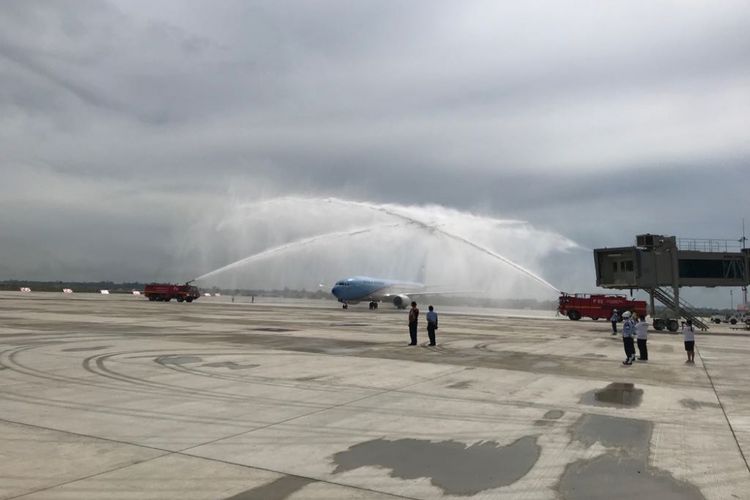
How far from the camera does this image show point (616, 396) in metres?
12.0

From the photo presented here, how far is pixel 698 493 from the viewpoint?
597 centimetres

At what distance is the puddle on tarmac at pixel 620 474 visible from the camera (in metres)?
5.91

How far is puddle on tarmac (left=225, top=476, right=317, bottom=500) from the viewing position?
5.46 m

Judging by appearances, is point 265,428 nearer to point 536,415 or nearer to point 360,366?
point 536,415

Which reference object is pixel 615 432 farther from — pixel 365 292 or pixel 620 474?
pixel 365 292

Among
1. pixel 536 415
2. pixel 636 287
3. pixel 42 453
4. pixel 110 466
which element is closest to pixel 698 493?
pixel 536 415

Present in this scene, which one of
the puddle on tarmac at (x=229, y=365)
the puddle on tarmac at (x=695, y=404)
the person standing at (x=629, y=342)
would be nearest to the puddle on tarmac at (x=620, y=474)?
the puddle on tarmac at (x=695, y=404)

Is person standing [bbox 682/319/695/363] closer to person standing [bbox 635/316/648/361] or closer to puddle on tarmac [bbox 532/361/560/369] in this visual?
person standing [bbox 635/316/648/361]

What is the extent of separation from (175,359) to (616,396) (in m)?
11.8

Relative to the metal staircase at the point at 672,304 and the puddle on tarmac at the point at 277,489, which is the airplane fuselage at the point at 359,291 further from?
the puddle on tarmac at the point at 277,489

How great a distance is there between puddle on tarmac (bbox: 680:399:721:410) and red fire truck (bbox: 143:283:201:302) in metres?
65.4

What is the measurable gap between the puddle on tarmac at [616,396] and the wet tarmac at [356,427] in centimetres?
6

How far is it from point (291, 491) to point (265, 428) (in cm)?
268

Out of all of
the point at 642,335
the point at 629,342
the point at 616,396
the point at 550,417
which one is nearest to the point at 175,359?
the point at 550,417
